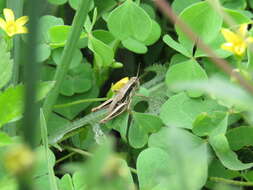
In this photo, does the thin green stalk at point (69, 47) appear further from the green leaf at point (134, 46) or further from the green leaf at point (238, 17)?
the green leaf at point (238, 17)

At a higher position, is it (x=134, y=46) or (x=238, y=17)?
(x=238, y=17)

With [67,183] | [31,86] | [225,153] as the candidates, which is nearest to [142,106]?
[225,153]

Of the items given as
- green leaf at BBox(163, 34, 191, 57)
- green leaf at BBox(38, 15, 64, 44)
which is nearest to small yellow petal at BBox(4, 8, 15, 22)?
green leaf at BBox(38, 15, 64, 44)

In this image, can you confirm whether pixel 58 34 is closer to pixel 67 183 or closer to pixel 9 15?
pixel 9 15

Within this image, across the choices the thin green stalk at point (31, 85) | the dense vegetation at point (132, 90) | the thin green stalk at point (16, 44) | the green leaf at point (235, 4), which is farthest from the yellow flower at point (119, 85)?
the thin green stalk at point (31, 85)

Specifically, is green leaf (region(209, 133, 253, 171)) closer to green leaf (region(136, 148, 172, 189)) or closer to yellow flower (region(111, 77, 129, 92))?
green leaf (region(136, 148, 172, 189))
